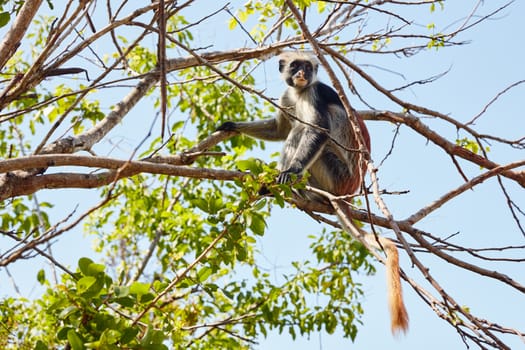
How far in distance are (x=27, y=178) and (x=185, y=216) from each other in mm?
2359

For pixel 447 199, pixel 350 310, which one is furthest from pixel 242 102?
pixel 447 199

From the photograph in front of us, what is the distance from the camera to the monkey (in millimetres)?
6258

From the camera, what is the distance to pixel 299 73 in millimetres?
7051

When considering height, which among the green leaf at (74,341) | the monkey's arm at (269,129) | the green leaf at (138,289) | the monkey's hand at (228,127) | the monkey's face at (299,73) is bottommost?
the green leaf at (74,341)

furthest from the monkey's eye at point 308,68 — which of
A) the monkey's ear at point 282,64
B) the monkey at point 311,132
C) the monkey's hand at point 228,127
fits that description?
the monkey's hand at point 228,127

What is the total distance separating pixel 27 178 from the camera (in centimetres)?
360

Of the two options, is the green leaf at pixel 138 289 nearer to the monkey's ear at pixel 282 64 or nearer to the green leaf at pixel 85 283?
the green leaf at pixel 85 283

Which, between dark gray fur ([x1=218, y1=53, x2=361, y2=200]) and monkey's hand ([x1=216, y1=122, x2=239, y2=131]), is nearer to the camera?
monkey's hand ([x1=216, y1=122, x2=239, y2=131])

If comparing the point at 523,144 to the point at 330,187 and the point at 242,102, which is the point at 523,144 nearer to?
the point at 330,187

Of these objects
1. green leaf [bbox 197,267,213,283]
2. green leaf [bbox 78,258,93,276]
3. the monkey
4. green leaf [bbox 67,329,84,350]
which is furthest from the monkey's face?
green leaf [bbox 67,329,84,350]

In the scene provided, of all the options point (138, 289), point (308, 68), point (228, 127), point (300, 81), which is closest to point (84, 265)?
point (138, 289)

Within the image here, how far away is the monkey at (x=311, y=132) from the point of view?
6258 mm

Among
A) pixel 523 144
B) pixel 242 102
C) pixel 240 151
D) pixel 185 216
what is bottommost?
pixel 523 144

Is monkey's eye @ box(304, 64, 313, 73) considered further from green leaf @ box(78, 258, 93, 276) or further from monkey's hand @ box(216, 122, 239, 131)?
green leaf @ box(78, 258, 93, 276)
